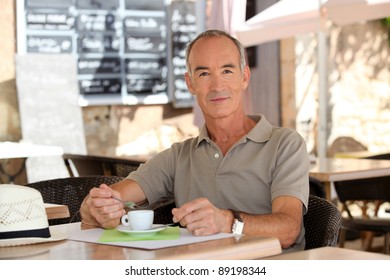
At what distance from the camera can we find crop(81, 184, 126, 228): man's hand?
2.70 m

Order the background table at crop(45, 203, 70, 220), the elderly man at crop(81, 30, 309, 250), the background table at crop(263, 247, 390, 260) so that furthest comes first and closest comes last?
the background table at crop(45, 203, 70, 220) < the elderly man at crop(81, 30, 309, 250) < the background table at crop(263, 247, 390, 260)

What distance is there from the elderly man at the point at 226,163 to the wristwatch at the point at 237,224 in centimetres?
10

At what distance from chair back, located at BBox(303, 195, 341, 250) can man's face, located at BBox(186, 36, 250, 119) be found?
0.48 meters

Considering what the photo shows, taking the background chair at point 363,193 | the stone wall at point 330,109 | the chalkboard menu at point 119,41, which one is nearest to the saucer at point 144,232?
the background chair at point 363,193

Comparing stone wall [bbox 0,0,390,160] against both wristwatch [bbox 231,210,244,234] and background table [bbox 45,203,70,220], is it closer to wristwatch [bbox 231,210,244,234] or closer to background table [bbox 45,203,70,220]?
background table [bbox 45,203,70,220]

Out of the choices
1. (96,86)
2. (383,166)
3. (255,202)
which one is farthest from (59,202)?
(96,86)

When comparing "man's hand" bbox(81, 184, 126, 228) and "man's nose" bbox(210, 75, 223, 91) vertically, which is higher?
"man's nose" bbox(210, 75, 223, 91)

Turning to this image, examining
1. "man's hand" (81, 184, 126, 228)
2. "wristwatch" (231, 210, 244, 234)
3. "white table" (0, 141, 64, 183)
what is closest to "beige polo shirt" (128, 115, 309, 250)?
"wristwatch" (231, 210, 244, 234)

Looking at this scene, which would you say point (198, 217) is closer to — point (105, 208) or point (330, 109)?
point (105, 208)

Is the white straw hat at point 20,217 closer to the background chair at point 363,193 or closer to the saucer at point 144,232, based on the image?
the saucer at point 144,232

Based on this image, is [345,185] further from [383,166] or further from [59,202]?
[59,202]
